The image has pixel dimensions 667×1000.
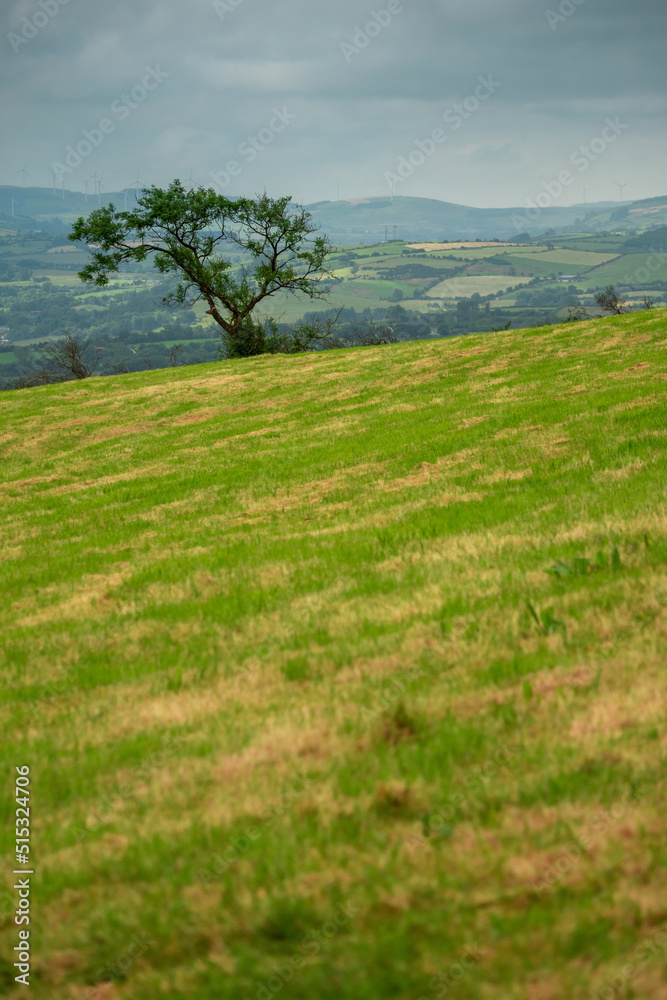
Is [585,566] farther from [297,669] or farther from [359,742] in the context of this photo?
[359,742]

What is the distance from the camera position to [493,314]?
192 m

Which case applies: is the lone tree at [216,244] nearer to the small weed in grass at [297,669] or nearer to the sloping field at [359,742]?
the sloping field at [359,742]

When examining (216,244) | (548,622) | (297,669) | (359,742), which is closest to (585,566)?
(548,622)

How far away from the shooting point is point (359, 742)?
540 cm

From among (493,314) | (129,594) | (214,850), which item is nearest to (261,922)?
(214,850)

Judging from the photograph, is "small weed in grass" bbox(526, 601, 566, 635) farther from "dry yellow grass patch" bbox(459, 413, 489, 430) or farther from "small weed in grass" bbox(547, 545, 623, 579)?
"dry yellow grass patch" bbox(459, 413, 489, 430)

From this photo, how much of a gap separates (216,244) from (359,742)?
66928mm

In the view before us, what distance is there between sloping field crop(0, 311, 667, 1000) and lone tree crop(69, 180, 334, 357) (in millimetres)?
52185

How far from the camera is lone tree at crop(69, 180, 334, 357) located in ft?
195

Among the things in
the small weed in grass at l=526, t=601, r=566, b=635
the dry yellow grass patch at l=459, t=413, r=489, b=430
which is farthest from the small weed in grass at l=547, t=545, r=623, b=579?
the dry yellow grass patch at l=459, t=413, r=489, b=430

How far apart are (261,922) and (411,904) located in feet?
2.82

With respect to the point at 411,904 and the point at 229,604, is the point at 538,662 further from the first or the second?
the point at 229,604

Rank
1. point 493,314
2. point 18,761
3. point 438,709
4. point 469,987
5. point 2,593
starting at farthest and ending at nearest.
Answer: point 493,314 < point 2,593 < point 18,761 < point 438,709 < point 469,987

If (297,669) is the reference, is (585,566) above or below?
above
